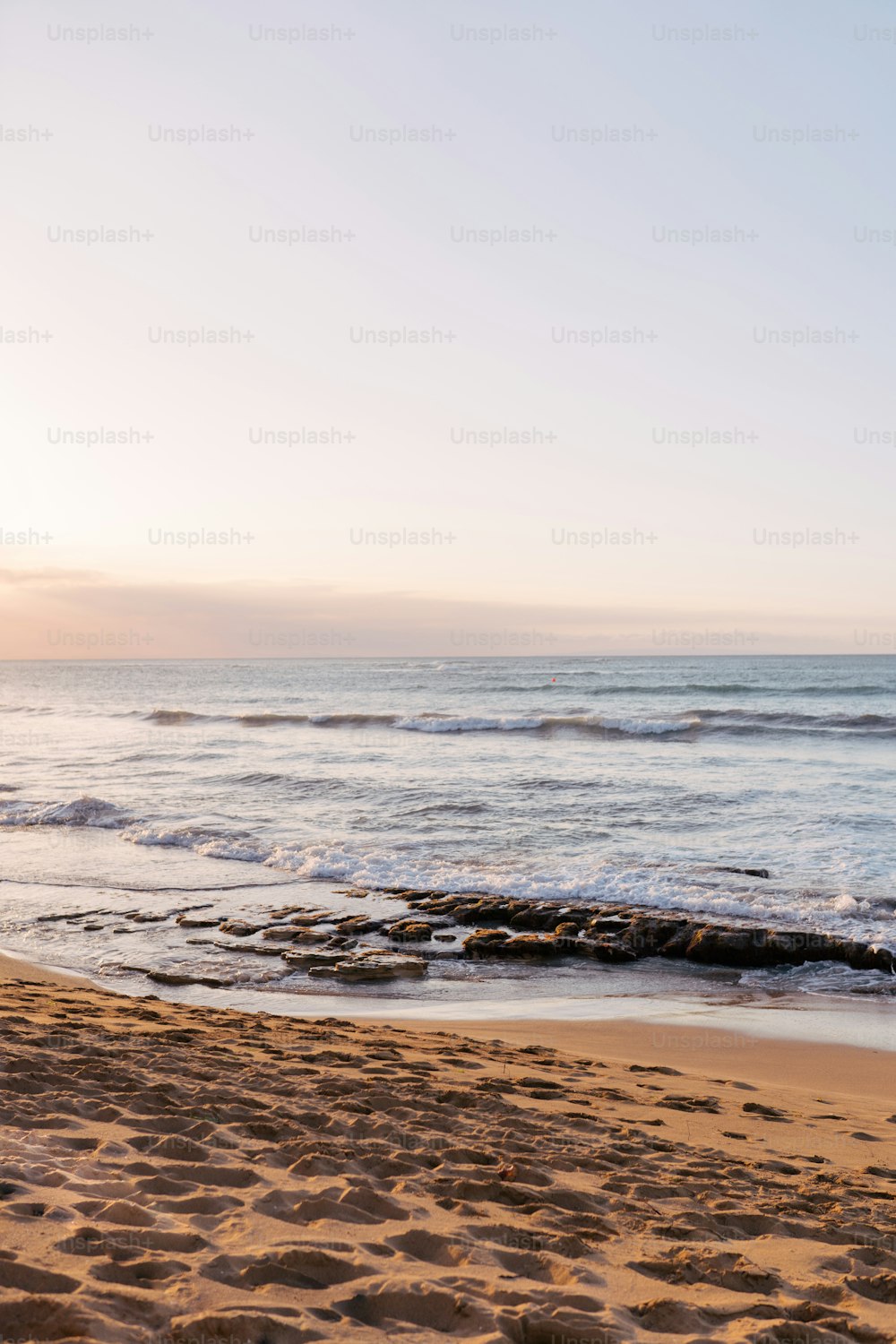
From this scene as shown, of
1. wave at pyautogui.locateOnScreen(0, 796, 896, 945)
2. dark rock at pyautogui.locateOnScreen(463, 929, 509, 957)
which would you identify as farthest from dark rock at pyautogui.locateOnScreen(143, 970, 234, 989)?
wave at pyautogui.locateOnScreen(0, 796, 896, 945)

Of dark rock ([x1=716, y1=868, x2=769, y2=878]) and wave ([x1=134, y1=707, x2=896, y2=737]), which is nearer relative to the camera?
dark rock ([x1=716, y1=868, x2=769, y2=878])

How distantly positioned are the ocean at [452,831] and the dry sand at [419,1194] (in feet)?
9.29

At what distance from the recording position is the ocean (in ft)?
33.3

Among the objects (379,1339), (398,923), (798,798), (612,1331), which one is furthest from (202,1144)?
(798,798)

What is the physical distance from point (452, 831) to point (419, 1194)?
41.3ft

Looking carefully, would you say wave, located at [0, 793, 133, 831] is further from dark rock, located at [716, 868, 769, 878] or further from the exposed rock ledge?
dark rock, located at [716, 868, 769, 878]

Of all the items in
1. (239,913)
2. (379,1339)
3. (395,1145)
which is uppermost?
(379,1339)

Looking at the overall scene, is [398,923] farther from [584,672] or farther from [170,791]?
[584,672]

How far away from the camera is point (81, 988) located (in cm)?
878

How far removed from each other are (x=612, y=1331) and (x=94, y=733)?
3800cm

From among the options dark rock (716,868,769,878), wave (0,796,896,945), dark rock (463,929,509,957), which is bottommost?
dark rock (463,929,509,957)

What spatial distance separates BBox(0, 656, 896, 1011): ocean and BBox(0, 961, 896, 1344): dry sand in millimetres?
2832

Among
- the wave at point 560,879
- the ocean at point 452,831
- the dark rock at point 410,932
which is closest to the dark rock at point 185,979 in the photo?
the ocean at point 452,831

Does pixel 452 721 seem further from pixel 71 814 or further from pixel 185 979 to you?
pixel 185 979
